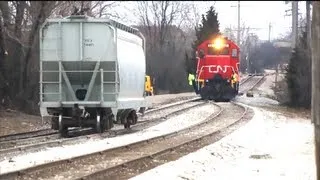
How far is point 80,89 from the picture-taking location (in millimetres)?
19578

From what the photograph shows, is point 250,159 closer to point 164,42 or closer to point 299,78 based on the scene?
point 299,78

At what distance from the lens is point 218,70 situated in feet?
123

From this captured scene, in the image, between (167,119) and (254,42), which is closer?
(167,119)

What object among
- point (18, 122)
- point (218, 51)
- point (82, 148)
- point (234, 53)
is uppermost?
point (218, 51)

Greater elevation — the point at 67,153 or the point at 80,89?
the point at 80,89

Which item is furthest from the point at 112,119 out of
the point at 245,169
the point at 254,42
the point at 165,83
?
the point at 254,42

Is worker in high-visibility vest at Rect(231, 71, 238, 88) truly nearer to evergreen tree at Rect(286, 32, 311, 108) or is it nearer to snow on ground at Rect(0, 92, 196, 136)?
evergreen tree at Rect(286, 32, 311, 108)

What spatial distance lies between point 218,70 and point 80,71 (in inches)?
758

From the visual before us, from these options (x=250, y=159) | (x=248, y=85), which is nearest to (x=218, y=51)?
(x=250, y=159)

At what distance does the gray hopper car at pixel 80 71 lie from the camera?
62.5 feet

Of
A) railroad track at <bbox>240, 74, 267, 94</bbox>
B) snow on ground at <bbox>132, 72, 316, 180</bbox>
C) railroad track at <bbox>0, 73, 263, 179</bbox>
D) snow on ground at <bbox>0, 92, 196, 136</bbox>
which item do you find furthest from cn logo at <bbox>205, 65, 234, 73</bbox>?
railroad track at <bbox>240, 74, 267, 94</bbox>

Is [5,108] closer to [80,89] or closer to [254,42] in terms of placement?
[80,89]

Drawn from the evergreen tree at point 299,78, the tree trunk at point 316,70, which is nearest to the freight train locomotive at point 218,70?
the evergreen tree at point 299,78

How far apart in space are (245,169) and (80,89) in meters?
9.15
